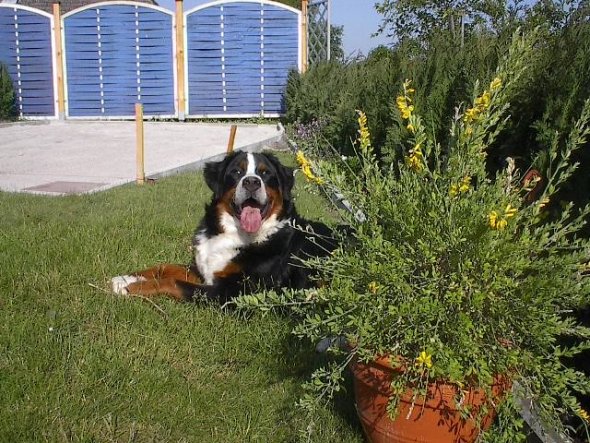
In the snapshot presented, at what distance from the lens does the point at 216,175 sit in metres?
4.61

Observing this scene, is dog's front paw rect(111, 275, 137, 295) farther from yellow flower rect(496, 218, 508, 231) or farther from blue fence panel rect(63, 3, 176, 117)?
blue fence panel rect(63, 3, 176, 117)

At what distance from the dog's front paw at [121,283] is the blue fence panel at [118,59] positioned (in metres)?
13.9

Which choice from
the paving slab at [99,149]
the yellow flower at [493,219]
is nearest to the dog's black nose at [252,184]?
the yellow flower at [493,219]

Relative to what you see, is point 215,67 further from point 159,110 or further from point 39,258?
point 39,258

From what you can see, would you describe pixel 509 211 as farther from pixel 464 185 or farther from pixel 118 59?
pixel 118 59

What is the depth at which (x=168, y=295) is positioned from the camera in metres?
4.15

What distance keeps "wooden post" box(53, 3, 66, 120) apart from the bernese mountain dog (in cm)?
1448

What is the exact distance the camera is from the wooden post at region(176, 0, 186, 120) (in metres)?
17.2

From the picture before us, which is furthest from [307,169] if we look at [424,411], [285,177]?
[285,177]

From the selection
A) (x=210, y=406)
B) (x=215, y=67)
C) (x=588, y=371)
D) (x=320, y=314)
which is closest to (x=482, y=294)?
(x=320, y=314)

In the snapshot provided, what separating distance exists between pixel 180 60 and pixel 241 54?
170 centimetres

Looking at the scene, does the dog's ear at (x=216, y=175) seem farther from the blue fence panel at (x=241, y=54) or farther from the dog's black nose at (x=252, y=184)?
the blue fence panel at (x=241, y=54)

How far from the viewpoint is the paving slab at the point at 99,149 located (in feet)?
28.9

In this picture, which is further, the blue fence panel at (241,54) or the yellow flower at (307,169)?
the blue fence panel at (241,54)
